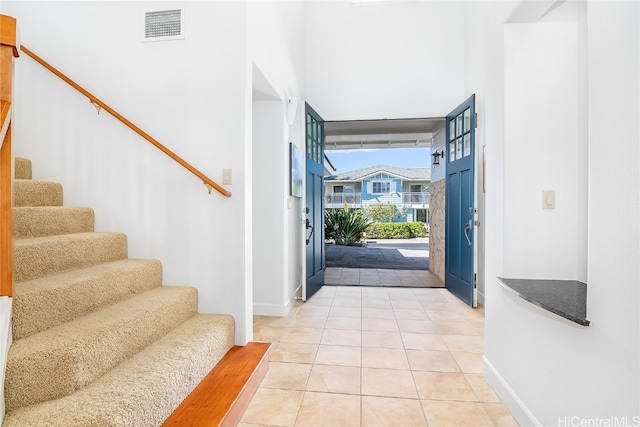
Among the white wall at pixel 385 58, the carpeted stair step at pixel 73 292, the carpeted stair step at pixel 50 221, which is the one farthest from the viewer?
the white wall at pixel 385 58

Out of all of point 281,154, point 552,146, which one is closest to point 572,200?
point 552,146

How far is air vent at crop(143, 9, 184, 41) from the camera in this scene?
230cm

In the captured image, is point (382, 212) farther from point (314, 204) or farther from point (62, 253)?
point (62, 253)

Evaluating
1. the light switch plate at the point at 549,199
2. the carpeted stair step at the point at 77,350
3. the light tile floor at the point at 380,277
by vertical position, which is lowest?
the light tile floor at the point at 380,277

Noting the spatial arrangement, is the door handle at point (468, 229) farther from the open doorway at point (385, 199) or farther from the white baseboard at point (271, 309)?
the white baseboard at point (271, 309)

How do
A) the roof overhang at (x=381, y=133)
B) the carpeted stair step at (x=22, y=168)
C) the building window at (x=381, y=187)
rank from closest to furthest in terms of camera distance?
the carpeted stair step at (x=22, y=168) < the roof overhang at (x=381, y=133) < the building window at (x=381, y=187)

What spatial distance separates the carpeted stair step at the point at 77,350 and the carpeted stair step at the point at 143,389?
40 millimetres

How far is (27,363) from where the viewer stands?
1.23 meters

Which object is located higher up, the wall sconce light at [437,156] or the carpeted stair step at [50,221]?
the wall sconce light at [437,156]

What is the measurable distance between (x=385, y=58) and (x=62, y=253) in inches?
167

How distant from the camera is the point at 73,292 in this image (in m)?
1.61

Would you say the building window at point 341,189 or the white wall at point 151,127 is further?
the building window at point 341,189

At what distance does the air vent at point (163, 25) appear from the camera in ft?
7.56

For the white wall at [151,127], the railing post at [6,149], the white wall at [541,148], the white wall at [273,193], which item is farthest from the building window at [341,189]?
the railing post at [6,149]
